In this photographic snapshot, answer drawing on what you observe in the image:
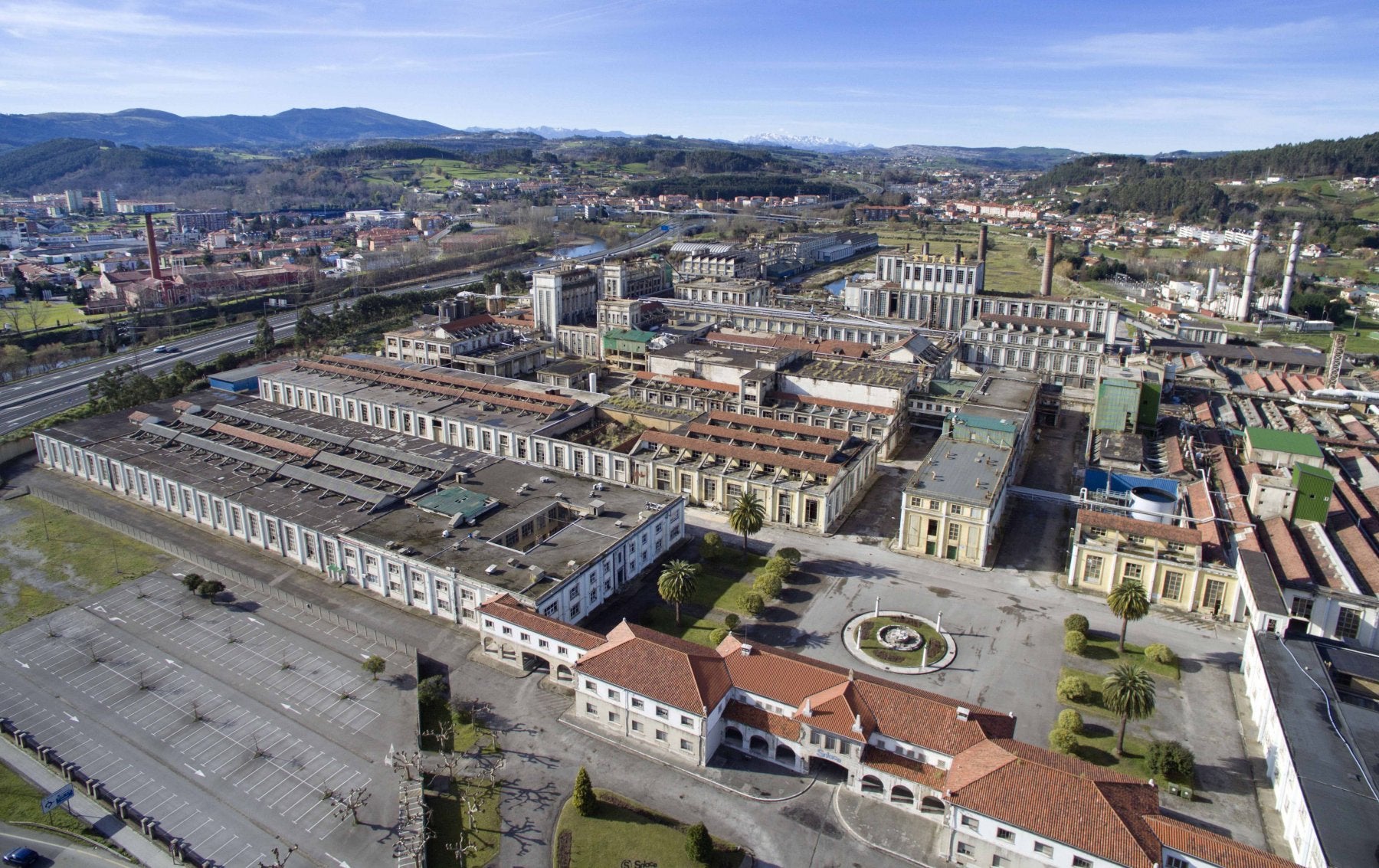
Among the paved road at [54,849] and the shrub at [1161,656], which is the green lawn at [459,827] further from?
the shrub at [1161,656]

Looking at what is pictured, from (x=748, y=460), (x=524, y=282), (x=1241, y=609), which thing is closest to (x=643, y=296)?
(x=524, y=282)

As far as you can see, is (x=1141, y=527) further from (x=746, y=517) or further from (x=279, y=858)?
(x=279, y=858)

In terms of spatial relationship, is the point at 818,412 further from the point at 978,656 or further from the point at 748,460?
the point at 978,656

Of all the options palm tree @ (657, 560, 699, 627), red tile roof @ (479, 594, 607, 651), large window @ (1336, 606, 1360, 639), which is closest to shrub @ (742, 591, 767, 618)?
palm tree @ (657, 560, 699, 627)

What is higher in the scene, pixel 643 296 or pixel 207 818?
pixel 643 296

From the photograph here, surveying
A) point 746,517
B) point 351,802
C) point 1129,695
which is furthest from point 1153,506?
point 351,802

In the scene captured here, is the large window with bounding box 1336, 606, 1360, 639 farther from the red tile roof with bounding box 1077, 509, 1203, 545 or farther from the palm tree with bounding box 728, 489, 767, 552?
the palm tree with bounding box 728, 489, 767, 552

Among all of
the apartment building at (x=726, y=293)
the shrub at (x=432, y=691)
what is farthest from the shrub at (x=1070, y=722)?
the apartment building at (x=726, y=293)
